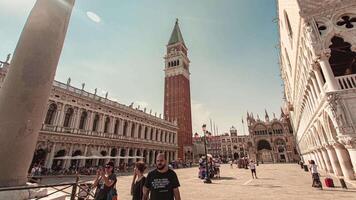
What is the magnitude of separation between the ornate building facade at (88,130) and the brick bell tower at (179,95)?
1685 cm

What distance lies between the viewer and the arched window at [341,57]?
1191 cm

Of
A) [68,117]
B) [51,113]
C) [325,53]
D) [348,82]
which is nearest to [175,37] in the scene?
[68,117]

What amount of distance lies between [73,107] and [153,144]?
2195 cm

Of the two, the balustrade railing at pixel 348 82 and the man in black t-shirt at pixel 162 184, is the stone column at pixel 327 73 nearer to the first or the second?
the balustrade railing at pixel 348 82

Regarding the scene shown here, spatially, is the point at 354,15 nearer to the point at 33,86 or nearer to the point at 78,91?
the point at 33,86

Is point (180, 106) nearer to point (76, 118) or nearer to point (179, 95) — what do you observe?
point (179, 95)

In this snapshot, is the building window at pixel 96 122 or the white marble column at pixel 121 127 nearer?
the building window at pixel 96 122

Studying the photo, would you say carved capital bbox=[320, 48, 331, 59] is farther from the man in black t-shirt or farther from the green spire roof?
the green spire roof

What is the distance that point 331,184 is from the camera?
9.66 m

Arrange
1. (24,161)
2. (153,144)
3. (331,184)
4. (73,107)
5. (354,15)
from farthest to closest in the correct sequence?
(153,144) < (73,107) < (354,15) < (331,184) < (24,161)

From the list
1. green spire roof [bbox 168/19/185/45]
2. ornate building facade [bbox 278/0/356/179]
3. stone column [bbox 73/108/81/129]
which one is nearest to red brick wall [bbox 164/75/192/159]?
green spire roof [bbox 168/19/185/45]

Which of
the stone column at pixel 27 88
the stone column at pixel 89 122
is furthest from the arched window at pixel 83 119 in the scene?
the stone column at pixel 27 88

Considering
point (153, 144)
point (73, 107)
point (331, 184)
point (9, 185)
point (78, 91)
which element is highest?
point (78, 91)

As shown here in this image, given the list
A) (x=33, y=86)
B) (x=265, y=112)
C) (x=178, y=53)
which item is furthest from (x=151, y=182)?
(x=265, y=112)
